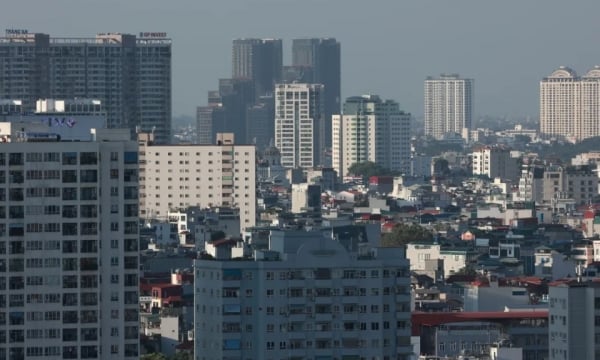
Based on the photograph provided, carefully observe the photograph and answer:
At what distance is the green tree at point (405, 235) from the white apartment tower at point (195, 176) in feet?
52.6

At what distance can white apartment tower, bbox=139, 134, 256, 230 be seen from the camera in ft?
455

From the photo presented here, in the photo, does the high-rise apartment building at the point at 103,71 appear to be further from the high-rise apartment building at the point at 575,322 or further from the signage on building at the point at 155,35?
the high-rise apartment building at the point at 575,322

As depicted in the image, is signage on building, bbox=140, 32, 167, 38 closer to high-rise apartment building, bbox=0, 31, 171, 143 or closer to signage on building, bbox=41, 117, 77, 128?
high-rise apartment building, bbox=0, 31, 171, 143

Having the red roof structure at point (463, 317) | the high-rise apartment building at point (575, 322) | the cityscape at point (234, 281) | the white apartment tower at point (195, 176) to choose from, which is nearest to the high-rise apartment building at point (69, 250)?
the cityscape at point (234, 281)

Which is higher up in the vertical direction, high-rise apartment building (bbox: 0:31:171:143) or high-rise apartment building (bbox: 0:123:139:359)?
high-rise apartment building (bbox: 0:31:171:143)

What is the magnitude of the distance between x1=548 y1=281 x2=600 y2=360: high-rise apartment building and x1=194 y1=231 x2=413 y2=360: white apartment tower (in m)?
3.21

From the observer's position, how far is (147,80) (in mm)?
168125

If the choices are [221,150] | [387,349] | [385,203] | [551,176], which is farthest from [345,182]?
[387,349]

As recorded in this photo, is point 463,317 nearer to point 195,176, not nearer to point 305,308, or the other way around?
point 305,308

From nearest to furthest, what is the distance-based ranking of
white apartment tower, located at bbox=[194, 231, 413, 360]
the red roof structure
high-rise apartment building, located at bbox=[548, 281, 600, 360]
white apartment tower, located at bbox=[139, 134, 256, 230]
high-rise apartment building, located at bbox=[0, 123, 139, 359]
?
high-rise apartment building, located at bbox=[0, 123, 139, 359] → white apartment tower, located at bbox=[194, 231, 413, 360] → high-rise apartment building, located at bbox=[548, 281, 600, 360] → the red roof structure → white apartment tower, located at bbox=[139, 134, 256, 230]

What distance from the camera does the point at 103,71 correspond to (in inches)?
6590

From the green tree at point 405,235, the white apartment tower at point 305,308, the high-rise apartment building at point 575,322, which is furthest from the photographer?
the green tree at point 405,235

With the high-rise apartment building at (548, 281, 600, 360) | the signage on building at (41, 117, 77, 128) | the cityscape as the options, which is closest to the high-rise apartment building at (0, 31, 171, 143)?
the cityscape

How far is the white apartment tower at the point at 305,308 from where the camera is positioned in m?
62.8
